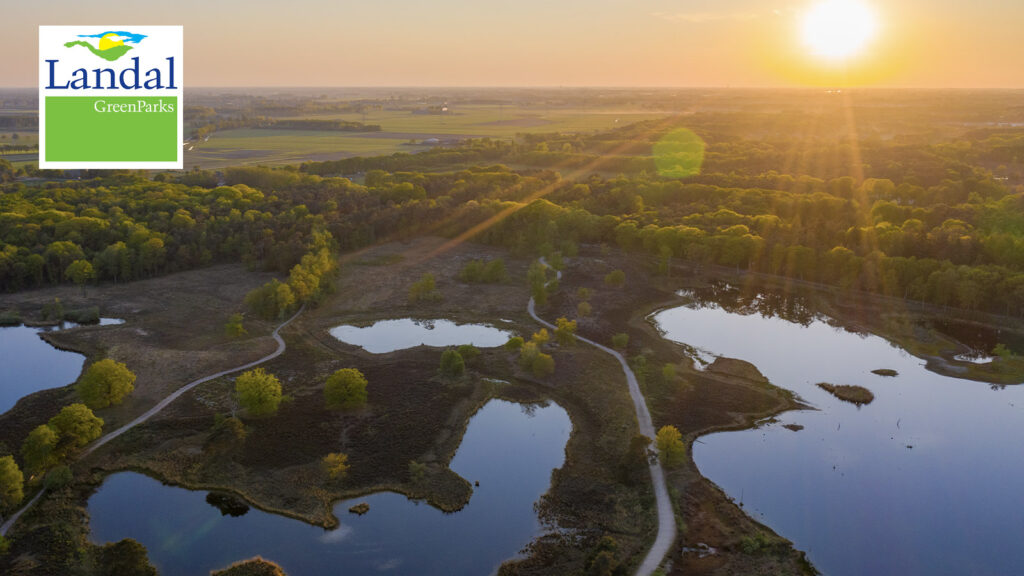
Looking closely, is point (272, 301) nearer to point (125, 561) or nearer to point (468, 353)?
point (468, 353)

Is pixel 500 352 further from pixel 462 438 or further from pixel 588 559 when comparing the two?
pixel 588 559

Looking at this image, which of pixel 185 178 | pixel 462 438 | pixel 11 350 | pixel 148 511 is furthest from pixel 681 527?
pixel 185 178

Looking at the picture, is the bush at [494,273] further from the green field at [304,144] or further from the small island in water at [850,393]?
the green field at [304,144]

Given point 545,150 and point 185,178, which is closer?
Answer: point 185,178

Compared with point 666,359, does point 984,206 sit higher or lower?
higher

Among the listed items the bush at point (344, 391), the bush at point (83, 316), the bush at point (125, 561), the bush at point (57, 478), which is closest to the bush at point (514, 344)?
the bush at point (344, 391)

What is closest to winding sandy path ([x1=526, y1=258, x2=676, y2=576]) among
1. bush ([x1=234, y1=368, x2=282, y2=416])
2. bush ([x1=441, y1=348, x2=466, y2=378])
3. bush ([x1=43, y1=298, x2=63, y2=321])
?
bush ([x1=441, y1=348, x2=466, y2=378])
